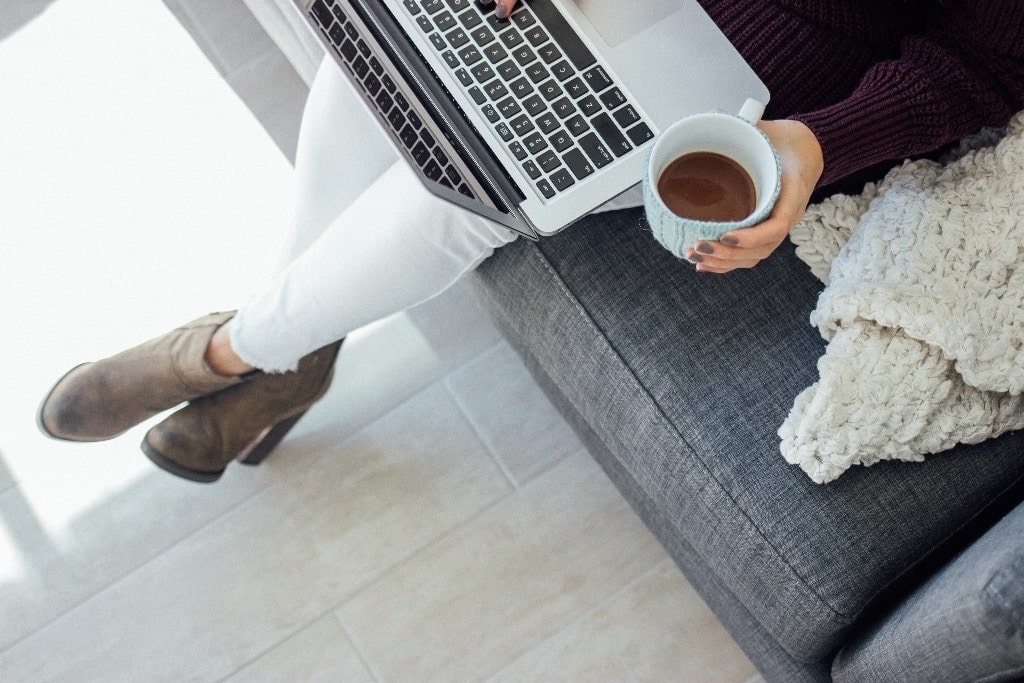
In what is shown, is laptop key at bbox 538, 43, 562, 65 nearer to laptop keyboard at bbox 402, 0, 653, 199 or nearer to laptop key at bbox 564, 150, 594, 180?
laptop keyboard at bbox 402, 0, 653, 199

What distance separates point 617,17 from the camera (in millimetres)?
872

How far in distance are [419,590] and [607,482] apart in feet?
1.12

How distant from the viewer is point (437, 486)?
1347 mm

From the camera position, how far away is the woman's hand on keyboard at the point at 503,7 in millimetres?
859

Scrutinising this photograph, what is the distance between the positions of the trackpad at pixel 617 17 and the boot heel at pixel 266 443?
75 centimetres

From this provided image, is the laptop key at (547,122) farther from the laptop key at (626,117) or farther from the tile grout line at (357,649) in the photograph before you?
the tile grout line at (357,649)

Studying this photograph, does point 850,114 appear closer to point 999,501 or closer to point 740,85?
point 740,85

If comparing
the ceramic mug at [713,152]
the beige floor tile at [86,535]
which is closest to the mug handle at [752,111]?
the ceramic mug at [713,152]

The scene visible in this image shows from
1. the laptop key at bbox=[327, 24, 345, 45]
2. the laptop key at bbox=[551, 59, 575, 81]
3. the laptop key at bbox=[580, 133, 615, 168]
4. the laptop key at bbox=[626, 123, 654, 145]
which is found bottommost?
the laptop key at bbox=[626, 123, 654, 145]

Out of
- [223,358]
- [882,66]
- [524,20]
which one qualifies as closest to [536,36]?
[524,20]

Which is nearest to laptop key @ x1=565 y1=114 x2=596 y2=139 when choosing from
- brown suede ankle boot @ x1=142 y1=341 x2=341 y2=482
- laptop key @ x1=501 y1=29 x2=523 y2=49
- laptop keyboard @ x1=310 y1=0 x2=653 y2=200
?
laptop keyboard @ x1=310 y1=0 x2=653 y2=200

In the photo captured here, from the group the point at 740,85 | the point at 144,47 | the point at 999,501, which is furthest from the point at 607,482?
the point at 144,47

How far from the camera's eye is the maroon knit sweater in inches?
32.5

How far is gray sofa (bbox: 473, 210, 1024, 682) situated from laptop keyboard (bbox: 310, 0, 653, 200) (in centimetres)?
14
